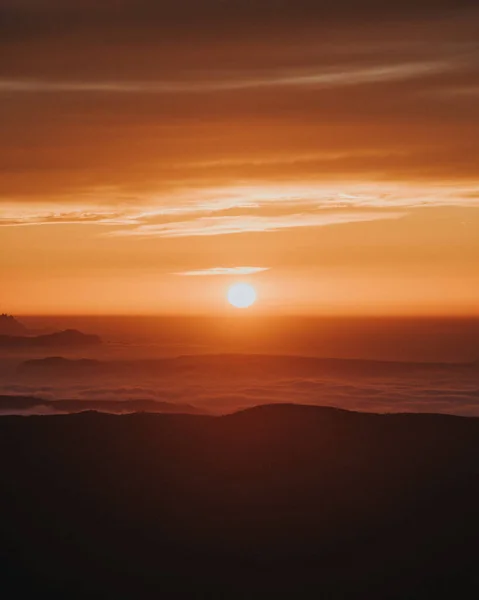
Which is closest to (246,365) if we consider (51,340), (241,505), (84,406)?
(84,406)

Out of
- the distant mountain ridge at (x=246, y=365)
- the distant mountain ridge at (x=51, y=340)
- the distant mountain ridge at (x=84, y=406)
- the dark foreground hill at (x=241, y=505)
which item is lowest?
the dark foreground hill at (x=241, y=505)

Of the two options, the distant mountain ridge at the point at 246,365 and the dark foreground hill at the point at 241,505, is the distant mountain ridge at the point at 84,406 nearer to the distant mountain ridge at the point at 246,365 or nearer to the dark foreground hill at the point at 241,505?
the distant mountain ridge at the point at 246,365

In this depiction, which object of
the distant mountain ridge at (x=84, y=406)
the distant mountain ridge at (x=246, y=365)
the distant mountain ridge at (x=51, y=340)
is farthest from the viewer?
the distant mountain ridge at (x=51, y=340)

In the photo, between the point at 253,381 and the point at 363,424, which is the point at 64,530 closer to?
the point at 363,424

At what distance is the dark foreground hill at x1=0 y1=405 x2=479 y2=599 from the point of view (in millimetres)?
16531

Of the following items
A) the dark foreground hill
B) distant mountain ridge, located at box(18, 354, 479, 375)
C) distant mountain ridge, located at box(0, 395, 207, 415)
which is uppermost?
distant mountain ridge, located at box(18, 354, 479, 375)

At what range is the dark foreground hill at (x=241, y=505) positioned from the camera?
1653 cm

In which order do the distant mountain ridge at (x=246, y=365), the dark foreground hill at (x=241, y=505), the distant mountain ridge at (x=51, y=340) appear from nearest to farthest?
the dark foreground hill at (x=241, y=505) → the distant mountain ridge at (x=246, y=365) → the distant mountain ridge at (x=51, y=340)

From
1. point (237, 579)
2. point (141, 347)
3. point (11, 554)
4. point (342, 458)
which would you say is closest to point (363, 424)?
point (342, 458)

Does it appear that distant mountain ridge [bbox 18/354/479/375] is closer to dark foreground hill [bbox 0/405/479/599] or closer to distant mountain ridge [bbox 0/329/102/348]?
distant mountain ridge [bbox 0/329/102/348]

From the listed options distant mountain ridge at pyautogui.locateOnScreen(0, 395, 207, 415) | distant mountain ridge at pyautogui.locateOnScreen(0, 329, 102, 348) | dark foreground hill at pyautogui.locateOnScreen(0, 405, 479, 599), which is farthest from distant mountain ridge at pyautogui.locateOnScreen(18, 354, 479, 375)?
dark foreground hill at pyautogui.locateOnScreen(0, 405, 479, 599)

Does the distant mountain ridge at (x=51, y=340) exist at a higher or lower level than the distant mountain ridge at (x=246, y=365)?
higher

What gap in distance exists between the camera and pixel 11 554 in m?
17.1

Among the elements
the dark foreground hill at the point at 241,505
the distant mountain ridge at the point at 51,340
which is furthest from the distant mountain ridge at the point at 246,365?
the dark foreground hill at the point at 241,505
